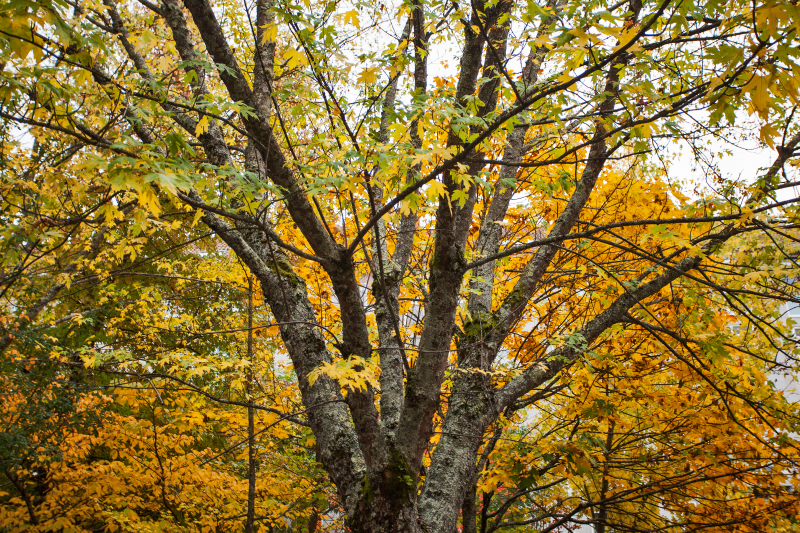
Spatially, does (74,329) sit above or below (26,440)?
above

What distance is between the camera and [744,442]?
4500 mm

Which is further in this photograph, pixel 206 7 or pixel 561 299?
pixel 561 299

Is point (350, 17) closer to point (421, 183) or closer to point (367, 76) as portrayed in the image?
point (367, 76)

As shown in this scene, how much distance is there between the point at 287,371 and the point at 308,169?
6091 millimetres

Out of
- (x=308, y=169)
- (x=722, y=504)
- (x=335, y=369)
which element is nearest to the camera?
(x=335, y=369)

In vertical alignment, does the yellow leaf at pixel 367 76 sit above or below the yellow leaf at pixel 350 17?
below

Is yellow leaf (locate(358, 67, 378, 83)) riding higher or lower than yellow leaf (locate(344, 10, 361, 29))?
lower

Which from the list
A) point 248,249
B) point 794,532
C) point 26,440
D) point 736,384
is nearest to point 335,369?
point 248,249

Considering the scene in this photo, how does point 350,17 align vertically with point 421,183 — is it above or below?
above

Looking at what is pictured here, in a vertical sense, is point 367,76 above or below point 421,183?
above

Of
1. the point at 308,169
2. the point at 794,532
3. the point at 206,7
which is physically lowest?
the point at 794,532

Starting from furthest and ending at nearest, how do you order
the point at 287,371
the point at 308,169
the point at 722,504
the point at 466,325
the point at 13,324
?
the point at 287,371 < the point at 13,324 < the point at 722,504 < the point at 466,325 < the point at 308,169

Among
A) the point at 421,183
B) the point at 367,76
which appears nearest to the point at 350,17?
the point at 367,76

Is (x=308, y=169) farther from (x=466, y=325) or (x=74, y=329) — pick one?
(x=74, y=329)
